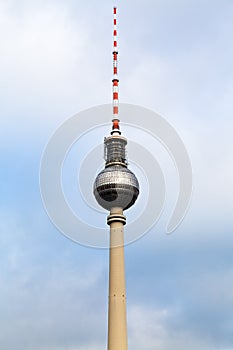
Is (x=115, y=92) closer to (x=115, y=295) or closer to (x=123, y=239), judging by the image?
(x=123, y=239)

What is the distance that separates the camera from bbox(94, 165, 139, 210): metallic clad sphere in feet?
418

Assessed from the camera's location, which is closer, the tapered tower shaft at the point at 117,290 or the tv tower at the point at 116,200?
the tapered tower shaft at the point at 117,290

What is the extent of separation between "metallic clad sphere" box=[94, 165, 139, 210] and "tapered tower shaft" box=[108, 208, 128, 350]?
12.2 ft

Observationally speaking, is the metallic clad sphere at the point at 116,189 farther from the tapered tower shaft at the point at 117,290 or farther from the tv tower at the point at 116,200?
the tapered tower shaft at the point at 117,290

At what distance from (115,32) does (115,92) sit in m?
16.2

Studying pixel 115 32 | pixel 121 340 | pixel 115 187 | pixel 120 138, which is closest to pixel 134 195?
pixel 115 187

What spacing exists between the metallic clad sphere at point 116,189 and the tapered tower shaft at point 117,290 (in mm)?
3717

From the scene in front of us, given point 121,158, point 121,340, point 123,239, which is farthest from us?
point 121,158

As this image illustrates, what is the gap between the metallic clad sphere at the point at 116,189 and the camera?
127375mm

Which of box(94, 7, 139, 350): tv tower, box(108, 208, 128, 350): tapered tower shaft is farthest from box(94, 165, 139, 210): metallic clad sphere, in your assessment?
box(108, 208, 128, 350): tapered tower shaft

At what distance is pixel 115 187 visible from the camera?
127 meters

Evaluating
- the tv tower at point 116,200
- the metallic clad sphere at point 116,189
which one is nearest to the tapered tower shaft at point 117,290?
the tv tower at point 116,200

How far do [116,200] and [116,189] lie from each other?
107 inches

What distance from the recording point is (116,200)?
128 meters
